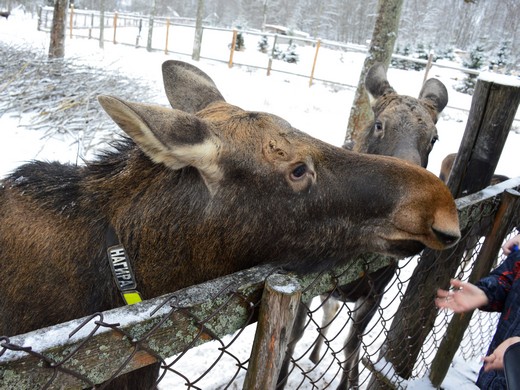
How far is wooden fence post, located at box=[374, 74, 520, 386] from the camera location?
8.26 feet

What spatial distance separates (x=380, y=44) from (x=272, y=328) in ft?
24.8

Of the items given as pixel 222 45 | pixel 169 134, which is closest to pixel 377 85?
pixel 169 134

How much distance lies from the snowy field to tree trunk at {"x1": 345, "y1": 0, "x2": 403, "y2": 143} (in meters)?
2.81

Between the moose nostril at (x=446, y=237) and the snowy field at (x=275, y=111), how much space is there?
5.31 ft

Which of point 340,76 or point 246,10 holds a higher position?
point 246,10

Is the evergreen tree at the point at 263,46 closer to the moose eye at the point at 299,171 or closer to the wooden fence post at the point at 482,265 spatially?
the wooden fence post at the point at 482,265

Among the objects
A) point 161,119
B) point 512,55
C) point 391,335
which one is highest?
point 512,55

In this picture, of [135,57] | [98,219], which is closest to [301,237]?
[98,219]

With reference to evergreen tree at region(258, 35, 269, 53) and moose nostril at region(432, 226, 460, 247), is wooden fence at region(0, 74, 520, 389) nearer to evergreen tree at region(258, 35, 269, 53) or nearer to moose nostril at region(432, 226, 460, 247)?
moose nostril at region(432, 226, 460, 247)

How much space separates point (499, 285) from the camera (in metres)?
2.40

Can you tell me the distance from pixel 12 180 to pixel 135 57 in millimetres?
19729

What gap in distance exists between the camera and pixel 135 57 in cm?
2033

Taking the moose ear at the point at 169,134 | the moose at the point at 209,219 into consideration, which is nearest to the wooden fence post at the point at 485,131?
the moose at the point at 209,219

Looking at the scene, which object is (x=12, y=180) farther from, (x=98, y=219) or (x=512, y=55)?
(x=512, y=55)
